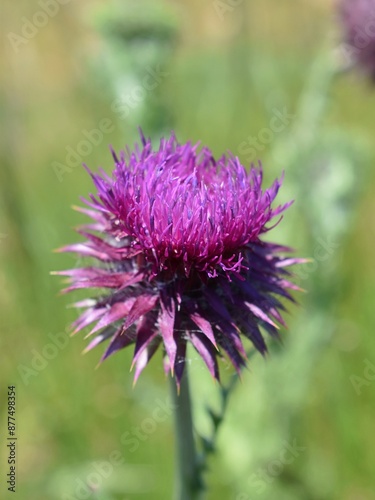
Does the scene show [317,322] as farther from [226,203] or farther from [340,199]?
[226,203]

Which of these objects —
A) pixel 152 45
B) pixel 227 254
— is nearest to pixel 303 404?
pixel 227 254

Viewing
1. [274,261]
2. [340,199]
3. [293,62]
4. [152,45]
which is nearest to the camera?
[274,261]

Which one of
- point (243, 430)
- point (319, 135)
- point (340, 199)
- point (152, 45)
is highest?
point (152, 45)
